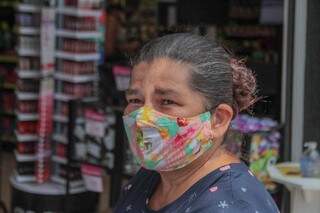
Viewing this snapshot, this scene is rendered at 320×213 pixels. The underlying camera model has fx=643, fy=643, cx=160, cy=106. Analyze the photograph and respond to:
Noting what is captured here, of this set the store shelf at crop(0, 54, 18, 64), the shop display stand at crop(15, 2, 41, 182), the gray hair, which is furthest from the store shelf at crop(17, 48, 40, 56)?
the gray hair

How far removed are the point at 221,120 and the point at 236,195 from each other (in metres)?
0.20

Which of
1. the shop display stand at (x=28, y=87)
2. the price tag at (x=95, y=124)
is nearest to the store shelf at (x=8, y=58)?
the shop display stand at (x=28, y=87)

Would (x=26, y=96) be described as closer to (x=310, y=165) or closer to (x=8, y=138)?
(x=310, y=165)

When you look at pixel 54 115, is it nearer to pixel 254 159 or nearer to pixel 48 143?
pixel 48 143

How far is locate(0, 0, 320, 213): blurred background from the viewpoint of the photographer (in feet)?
11.6

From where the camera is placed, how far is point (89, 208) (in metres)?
4.46

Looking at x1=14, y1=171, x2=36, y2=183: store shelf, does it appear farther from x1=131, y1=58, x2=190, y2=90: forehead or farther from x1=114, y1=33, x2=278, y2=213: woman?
x1=131, y1=58, x2=190, y2=90: forehead

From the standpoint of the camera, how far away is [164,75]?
1.41 m

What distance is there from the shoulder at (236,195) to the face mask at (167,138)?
0.31 feet

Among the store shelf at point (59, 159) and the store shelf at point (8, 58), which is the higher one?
the store shelf at point (8, 58)

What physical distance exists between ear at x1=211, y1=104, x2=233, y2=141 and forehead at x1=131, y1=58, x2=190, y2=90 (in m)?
0.11

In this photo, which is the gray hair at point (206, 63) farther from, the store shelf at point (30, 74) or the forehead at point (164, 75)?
the store shelf at point (30, 74)

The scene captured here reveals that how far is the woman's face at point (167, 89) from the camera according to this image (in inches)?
55.4

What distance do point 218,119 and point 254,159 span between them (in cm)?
209
